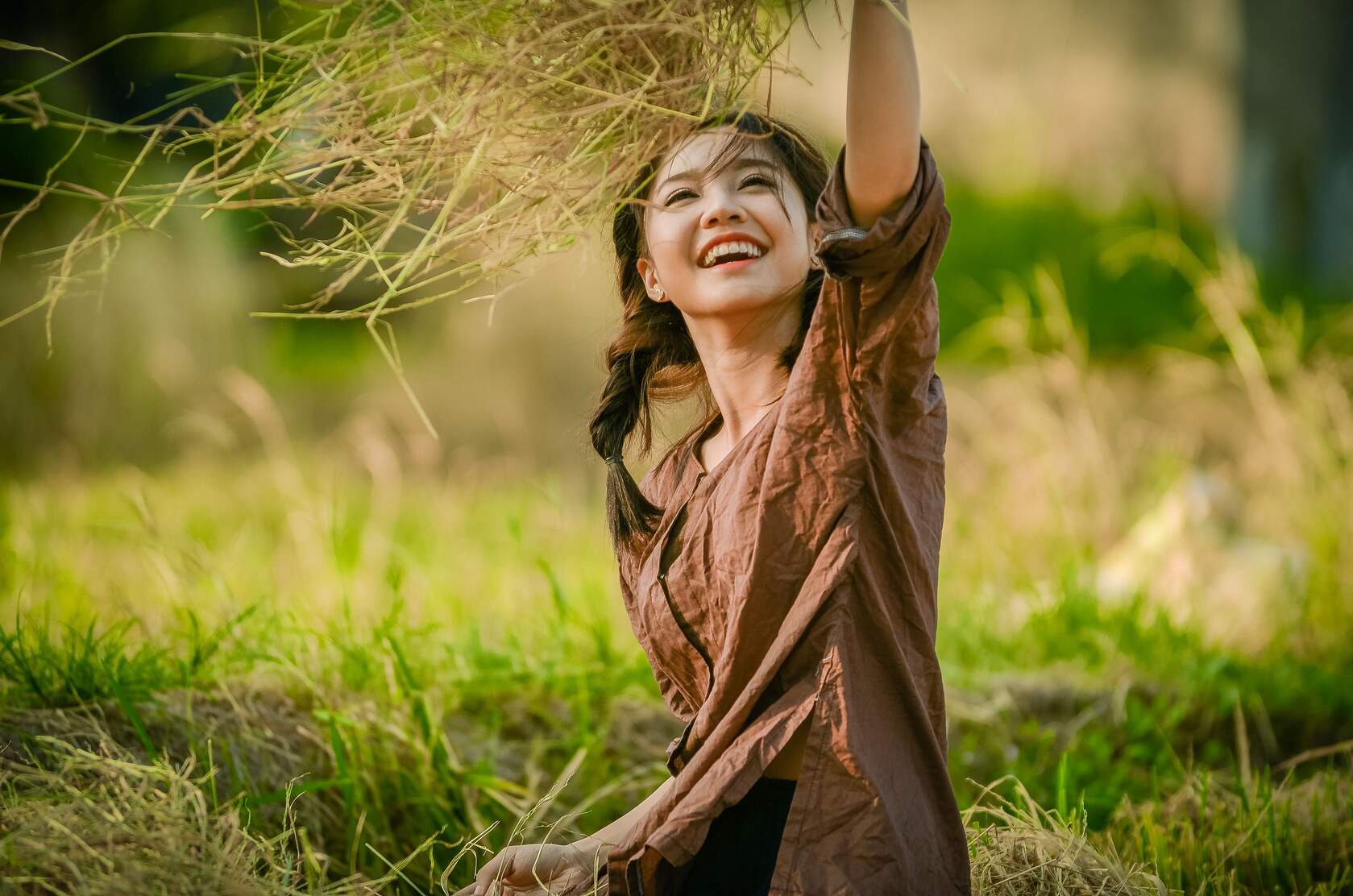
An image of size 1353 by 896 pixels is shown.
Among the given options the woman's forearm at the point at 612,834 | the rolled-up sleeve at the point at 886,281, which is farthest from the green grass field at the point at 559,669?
the rolled-up sleeve at the point at 886,281

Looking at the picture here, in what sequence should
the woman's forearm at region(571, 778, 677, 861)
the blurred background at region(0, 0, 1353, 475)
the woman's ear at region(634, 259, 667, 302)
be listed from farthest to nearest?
1. the blurred background at region(0, 0, 1353, 475)
2. the woman's ear at region(634, 259, 667, 302)
3. the woman's forearm at region(571, 778, 677, 861)

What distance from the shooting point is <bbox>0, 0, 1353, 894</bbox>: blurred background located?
2.35m

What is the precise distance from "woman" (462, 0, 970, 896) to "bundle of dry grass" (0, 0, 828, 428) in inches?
4.1

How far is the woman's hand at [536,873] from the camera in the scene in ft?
5.53

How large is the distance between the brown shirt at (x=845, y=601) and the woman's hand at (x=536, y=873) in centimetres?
17

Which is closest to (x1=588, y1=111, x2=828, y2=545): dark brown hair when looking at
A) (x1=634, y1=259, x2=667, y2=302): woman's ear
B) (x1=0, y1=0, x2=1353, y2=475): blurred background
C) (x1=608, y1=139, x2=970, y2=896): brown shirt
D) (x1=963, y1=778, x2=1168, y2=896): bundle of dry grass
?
(x1=634, y1=259, x2=667, y2=302): woman's ear

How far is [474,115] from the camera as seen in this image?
165 cm

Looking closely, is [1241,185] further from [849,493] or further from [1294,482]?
[849,493]

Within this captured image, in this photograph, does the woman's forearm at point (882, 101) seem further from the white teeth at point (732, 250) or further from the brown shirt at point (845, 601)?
the white teeth at point (732, 250)

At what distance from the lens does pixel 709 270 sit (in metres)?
1.68

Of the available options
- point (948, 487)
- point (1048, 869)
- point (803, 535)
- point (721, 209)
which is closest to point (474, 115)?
point (721, 209)

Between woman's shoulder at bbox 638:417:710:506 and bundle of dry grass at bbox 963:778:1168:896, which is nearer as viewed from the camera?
bundle of dry grass at bbox 963:778:1168:896

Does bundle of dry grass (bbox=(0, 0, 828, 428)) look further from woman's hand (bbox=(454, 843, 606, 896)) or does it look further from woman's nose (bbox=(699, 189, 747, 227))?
woman's hand (bbox=(454, 843, 606, 896))

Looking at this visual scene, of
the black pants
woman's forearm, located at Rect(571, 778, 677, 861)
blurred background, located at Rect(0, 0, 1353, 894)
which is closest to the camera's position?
the black pants
